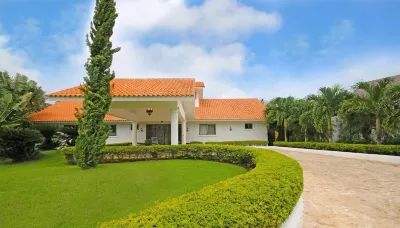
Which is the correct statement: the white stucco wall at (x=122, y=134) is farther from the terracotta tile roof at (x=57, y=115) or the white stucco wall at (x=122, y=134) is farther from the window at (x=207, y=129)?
the window at (x=207, y=129)

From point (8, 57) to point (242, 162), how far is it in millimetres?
12620

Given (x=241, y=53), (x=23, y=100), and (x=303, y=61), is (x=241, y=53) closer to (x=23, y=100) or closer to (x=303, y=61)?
(x=303, y=61)

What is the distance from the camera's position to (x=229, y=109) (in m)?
32.2

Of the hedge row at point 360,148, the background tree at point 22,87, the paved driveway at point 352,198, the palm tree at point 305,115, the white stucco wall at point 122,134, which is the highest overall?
the background tree at point 22,87

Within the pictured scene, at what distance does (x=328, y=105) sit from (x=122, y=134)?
20.3m

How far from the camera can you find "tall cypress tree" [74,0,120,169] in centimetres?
1098

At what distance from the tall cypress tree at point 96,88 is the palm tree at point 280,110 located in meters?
19.6

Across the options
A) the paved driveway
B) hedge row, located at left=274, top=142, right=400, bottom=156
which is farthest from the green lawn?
hedge row, located at left=274, top=142, right=400, bottom=156

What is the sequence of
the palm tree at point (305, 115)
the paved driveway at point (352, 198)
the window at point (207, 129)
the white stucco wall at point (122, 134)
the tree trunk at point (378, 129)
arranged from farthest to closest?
the window at point (207, 129)
the white stucco wall at point (122, 134)
the palm tree at point (305, 115)
the tree trunk at point (378, 129)
the paved driveway at point (352, 198)

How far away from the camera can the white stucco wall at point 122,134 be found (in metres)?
30.2

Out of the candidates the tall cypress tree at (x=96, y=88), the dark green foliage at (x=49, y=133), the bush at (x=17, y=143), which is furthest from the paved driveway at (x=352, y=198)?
the dark green foliage at (x=49, y=133)

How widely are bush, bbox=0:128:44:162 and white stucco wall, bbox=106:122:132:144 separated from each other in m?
11.8

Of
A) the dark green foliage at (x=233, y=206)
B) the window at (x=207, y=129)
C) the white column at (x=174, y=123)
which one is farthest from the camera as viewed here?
the window at (x=207, y=129)

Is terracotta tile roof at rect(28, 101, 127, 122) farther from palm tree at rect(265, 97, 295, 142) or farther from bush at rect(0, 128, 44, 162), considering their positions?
palm tree at rect(265, 97, 295, 142)
